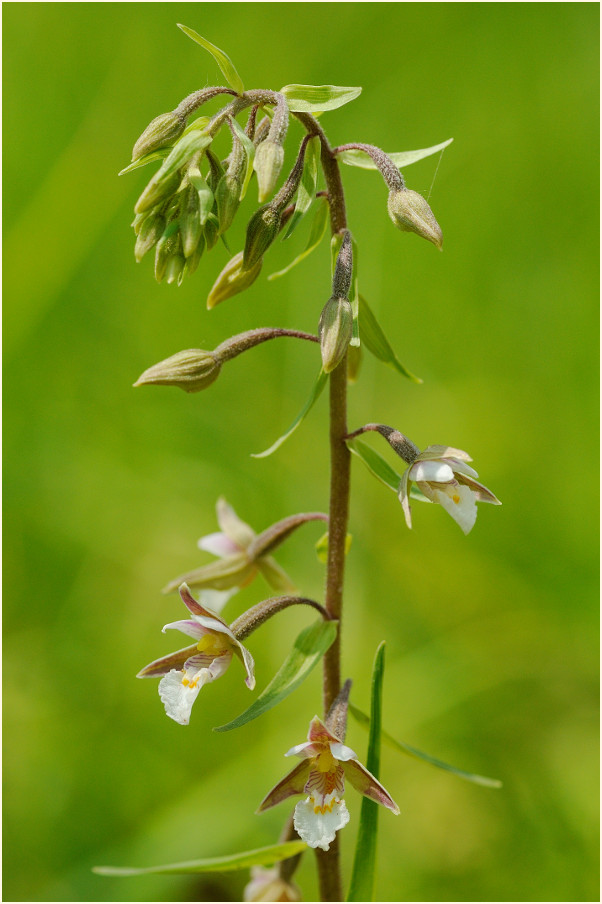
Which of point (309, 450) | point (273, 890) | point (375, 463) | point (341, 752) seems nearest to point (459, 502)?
point (375, 463)

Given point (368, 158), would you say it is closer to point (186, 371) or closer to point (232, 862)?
point (186, 371)

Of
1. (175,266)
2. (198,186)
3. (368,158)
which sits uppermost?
(368,158)

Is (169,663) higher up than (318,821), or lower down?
higher up

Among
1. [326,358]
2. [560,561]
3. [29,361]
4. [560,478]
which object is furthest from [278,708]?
[326,358]

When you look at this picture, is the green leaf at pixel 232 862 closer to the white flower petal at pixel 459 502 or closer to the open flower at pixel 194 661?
the open flower at pixel 194 661

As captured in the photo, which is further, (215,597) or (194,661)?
(215,597)

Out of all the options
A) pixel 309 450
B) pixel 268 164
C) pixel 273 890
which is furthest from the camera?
pixel 309 450

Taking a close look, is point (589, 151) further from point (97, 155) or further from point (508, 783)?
point (508, 783)
